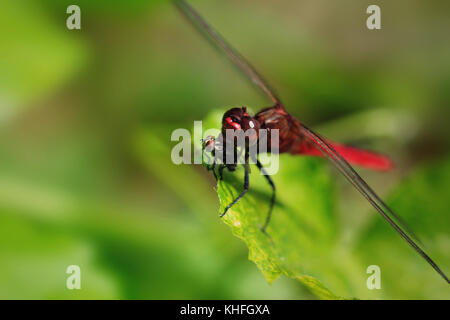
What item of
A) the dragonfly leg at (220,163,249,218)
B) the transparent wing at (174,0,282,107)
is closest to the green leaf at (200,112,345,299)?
the dragonfly leg at (220,163,249,218)

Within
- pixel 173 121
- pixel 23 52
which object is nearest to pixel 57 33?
pixel 23 52

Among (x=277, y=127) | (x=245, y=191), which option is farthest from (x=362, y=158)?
(x=245, y=191)

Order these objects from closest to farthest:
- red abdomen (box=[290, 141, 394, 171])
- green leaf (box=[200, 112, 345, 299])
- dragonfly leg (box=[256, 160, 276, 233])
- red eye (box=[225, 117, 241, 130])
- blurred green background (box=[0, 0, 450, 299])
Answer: green leaf (box=[200, 112, 345, 299]) → dragonfly leg (box=[256, 160, 276, 233]) → red eye (box=[225, 117, 241, 130]) → blurred green background (box=[0, 0, 450, 299]) → red abdomen (box=[290, 141, 394, 171])

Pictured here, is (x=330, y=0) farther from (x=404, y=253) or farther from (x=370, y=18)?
(x=404, y=253)

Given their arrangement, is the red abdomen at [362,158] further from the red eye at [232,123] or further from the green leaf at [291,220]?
the red eye at [232,123]

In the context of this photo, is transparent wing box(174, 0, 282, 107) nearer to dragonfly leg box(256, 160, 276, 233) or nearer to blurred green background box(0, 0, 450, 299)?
dragonfly leg box(256, 160, 276, 233)

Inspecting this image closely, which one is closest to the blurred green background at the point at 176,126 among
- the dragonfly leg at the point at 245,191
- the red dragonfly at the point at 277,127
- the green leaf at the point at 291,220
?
the green leaf at the point at 291,220
